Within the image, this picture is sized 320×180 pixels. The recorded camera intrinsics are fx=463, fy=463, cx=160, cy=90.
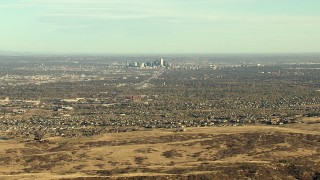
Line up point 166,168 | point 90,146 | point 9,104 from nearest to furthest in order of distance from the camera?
point 166,168 < point 90,146 < point 9,104

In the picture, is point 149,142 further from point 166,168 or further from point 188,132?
point 166,168

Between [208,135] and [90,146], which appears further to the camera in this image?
[208,135]

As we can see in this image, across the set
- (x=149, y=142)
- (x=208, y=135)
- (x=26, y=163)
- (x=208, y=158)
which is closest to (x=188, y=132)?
(x=208, y=135)

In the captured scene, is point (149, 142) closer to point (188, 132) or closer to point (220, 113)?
point (188, 132)

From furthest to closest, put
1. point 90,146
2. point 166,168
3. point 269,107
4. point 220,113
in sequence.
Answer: point 269,107 < point 220,113 < point 90,146 < point 166,168

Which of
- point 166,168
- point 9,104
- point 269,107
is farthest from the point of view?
point 9,104

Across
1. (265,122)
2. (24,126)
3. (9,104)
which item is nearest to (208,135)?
(265,122)
